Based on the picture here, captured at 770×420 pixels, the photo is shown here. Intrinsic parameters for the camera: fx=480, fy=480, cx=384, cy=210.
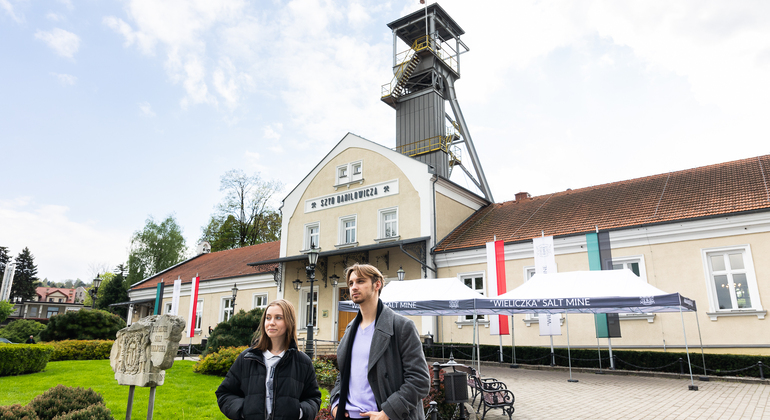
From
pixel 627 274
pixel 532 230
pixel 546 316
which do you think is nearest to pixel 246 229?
pixel 532 230

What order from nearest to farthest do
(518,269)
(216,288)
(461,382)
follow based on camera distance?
1. (461,382)
2. (518,269)
3. (216,288)

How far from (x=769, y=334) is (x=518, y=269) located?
7.53 metres

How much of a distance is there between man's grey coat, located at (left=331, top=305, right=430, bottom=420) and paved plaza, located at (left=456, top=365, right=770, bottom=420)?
6.23 metres

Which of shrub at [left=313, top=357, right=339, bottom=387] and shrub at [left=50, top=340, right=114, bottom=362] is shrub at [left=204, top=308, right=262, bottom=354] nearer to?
shrub at [left=313, top=357, right=339, bottom=387]

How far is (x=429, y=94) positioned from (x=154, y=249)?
30403 mm

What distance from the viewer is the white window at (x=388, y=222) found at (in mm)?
21812

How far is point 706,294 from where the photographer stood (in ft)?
47.6

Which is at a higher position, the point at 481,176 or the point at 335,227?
the point at 481,176

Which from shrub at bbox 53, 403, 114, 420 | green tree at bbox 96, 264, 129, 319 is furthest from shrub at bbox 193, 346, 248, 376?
green tree at bbox 96, 264, 129, 319

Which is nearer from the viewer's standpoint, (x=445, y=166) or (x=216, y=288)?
(x=445, y=166)

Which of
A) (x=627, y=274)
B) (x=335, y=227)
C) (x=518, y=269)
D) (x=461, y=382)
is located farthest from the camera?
(x=335, y=227)

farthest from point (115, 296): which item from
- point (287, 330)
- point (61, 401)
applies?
point (287, 330)

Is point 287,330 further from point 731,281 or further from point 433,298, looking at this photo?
point 731,281

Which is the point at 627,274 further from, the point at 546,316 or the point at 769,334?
the point at 769,334
